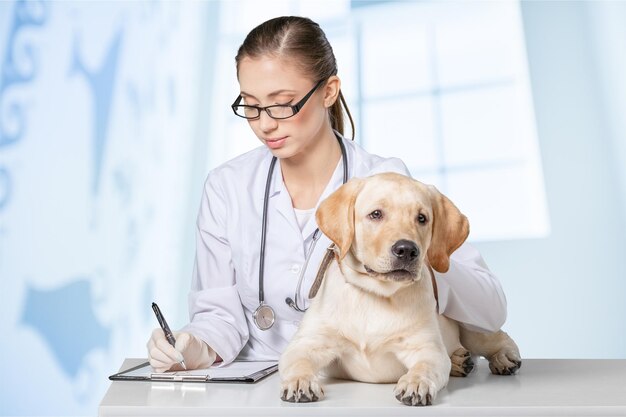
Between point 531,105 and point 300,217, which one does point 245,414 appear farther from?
point 531,105

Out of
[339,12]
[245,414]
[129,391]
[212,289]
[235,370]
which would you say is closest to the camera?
[245,414]

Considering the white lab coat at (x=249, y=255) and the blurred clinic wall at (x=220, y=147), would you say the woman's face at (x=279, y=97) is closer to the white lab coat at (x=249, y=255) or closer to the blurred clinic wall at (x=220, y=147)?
the white lab coat at (x=249, y=255)

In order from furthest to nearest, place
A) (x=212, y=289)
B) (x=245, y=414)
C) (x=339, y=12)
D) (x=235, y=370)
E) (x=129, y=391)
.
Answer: (x=339, y=12) → (x=212, y=289) → (x=235, y=370) → (x=129, y=391) → (x=245, y=414)

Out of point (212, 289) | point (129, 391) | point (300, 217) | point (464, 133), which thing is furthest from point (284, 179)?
point (464, 133)

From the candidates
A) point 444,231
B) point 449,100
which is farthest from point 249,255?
point 449,100

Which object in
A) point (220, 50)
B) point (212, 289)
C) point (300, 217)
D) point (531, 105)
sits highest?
point (220, 50)

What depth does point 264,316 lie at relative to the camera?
1.94 m

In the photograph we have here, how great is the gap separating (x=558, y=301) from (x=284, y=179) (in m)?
2.63

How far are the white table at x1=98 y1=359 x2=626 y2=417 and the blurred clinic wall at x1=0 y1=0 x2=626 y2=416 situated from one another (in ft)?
8.98

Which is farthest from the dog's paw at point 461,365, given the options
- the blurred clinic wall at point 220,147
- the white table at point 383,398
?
the blurred clinic wall at point 220,147

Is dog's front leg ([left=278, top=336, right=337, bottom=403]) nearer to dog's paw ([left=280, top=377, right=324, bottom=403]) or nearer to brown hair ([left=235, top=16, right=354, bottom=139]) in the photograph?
dog's paw ([left=280, top=377, right=324, bottom=403])

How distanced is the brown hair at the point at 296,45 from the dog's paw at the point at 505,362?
806 millimetres

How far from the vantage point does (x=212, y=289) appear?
205 centimetres

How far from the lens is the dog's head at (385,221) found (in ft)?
4.95
